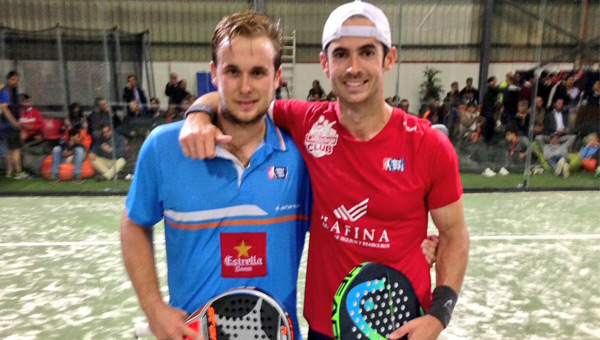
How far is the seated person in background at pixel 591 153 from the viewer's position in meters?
8.46

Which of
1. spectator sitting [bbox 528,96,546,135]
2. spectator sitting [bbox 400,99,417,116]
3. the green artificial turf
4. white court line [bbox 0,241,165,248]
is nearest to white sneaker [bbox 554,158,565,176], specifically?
the green artificial turf

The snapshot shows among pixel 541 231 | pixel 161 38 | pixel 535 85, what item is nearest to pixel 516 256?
pixel 541 231

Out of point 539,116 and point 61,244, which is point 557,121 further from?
point 61,244

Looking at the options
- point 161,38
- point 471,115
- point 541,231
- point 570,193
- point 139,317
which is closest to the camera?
point 139,317

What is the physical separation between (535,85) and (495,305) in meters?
5.18

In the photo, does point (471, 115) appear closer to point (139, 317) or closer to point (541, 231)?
point (541, 231)

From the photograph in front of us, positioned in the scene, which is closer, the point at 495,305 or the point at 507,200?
the point at 495,305

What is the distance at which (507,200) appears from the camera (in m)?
7.03

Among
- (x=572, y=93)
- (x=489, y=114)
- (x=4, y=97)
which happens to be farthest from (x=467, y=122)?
(x=4, y=97)

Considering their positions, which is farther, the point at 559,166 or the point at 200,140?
the point at 559,166

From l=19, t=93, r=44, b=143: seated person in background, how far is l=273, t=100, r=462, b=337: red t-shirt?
795 centimetres

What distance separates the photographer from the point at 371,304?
4.78ft

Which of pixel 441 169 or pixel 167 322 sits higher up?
pixel 441 169

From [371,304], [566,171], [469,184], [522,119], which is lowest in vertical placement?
[469,184]
